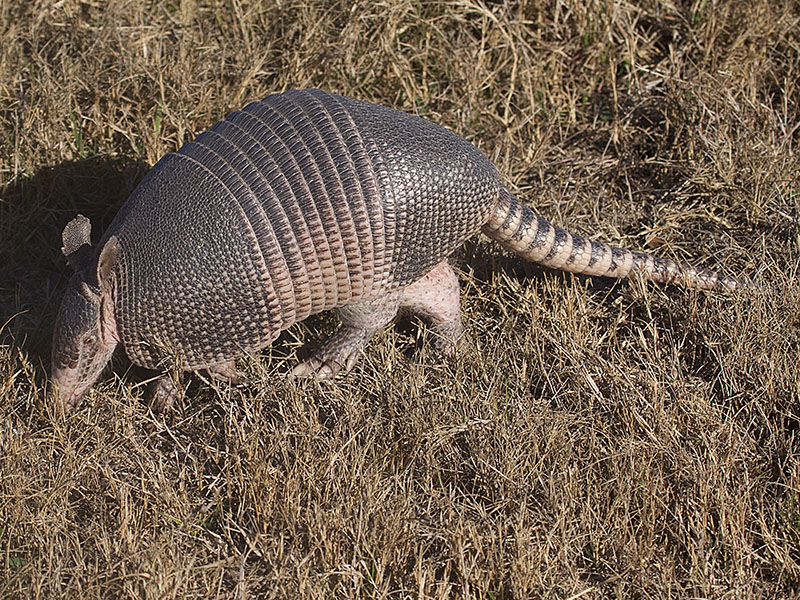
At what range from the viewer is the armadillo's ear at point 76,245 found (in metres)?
4.00

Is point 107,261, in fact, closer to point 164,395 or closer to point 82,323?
point 82,323

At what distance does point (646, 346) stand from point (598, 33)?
2.16m

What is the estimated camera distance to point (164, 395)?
427 cm

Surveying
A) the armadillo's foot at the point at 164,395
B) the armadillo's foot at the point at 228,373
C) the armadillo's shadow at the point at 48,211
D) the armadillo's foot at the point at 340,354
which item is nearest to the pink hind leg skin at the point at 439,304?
the armadillo's foot at the point at 340,354

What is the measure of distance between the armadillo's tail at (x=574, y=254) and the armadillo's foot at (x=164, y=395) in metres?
1.63

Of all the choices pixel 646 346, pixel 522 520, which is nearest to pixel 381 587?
pixel 522 520

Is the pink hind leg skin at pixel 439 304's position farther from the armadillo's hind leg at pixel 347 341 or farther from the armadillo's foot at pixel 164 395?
the armadillo's foot at pixel 164 395

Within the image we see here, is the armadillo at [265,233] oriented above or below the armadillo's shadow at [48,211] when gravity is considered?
above

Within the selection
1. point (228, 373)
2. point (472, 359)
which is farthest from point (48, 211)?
Answer: point (472, 359)

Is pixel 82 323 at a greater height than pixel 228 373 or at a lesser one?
greater

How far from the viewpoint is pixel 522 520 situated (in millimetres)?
3455

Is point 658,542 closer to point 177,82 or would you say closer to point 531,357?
point 531,357

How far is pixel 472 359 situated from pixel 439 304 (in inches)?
12.2

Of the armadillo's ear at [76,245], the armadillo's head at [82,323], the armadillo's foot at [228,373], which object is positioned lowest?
the armadillo's foot at [228,373]
